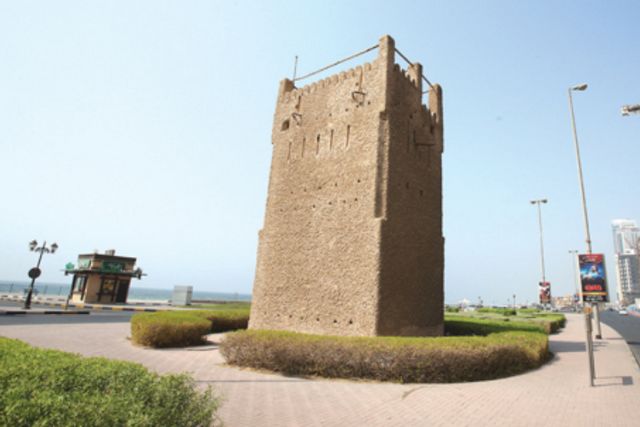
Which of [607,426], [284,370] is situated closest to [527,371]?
[607,426]

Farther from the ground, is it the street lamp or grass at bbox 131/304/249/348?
the street lamp

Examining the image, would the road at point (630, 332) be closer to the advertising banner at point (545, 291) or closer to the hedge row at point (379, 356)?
the advertising banner at point (545, 291)

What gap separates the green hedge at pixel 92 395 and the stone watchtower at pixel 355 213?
7.94m

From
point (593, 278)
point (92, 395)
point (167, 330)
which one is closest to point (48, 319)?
point (167, 330)

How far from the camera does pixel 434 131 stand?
706 inches

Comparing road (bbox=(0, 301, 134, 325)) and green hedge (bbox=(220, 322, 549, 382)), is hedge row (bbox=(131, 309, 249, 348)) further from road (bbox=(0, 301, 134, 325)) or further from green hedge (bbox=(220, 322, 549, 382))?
road (bbox=(0, 301, 134, 325))

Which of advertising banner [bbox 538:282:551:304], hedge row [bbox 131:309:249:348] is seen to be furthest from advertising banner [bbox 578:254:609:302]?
advertising banner [bbox 538:282:551:304]

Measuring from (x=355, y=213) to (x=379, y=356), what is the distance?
5390 mm

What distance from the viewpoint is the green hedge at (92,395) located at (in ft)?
11.7

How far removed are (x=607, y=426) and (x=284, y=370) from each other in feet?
24.3

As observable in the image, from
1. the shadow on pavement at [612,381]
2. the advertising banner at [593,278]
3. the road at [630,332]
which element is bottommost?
the shadow on pavement at [612,381]

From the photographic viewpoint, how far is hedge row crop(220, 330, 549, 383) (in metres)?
9.41

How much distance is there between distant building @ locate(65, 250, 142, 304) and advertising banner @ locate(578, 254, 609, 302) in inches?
1665

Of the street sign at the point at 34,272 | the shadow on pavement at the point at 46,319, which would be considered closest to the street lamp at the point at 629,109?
the shadow on pavement at the point at 46,319
